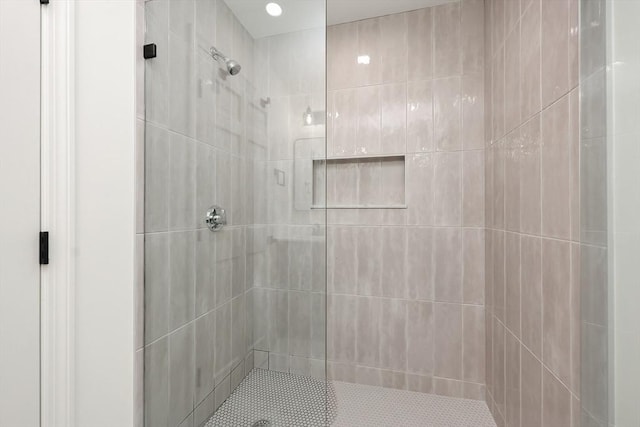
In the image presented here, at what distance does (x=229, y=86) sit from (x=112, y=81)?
0.35m

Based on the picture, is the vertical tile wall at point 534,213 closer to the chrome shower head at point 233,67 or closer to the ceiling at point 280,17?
the ceiling at point 280,17

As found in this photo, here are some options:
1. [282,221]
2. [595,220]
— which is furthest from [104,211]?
[595,220]

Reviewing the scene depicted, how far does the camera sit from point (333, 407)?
1645 millimetres

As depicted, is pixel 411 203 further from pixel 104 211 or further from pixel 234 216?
pixel 104 211

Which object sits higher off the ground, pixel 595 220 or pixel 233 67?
pixel 233 67

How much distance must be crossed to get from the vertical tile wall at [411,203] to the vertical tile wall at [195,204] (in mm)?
999

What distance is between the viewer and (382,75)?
188cm

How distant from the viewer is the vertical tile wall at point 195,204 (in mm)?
1017

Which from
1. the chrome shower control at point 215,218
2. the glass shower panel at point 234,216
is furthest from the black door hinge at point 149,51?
the chrome shower control at point 215,218

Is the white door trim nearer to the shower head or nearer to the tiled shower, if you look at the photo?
the tiled shower

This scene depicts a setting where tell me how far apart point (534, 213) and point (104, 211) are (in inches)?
56.8

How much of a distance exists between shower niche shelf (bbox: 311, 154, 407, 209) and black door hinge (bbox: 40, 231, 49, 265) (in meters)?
1.37

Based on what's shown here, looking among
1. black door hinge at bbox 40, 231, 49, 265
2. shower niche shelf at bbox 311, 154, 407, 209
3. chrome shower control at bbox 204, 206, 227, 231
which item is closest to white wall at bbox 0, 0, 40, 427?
black door hinge at bbox 40, 231, 49, 265

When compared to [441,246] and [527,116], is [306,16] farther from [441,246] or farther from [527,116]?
[441,246]
